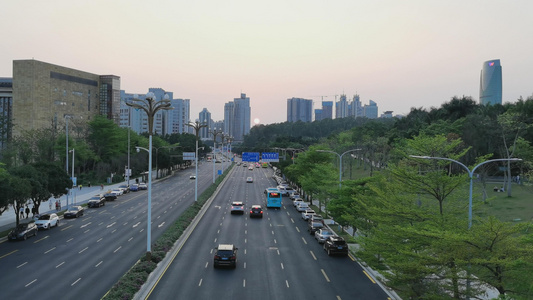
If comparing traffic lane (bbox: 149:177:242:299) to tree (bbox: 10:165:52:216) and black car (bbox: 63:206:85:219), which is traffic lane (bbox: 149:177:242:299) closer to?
tree (bbox: 10:165:52:216)

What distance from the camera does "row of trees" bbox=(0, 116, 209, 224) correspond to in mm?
40438

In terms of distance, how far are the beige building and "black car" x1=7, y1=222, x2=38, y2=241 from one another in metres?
70.8

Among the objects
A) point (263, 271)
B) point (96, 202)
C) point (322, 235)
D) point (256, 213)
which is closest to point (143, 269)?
point (263, 271)

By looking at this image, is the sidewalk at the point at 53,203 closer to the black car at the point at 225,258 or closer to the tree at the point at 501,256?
the black car at the point at 225,258

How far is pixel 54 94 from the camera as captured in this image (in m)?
120

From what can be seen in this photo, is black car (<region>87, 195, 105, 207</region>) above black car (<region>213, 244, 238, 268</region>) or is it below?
below

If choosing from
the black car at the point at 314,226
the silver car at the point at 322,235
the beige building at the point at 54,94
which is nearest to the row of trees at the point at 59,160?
the beige building at the point at 54,94

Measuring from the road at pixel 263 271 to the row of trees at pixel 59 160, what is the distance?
16.7 m

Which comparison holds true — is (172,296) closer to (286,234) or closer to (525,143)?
(286,234)

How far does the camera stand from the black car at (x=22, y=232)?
117 ft

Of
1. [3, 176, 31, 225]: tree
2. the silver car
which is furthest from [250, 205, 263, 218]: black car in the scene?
[3, 176, 31, 225]: tree

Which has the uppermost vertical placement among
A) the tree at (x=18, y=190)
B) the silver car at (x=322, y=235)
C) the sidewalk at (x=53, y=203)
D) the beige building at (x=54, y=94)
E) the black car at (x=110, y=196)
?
the beige building at (x=54, y=94)

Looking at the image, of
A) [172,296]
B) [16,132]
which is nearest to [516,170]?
[172,296]

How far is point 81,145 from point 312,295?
7766cm
